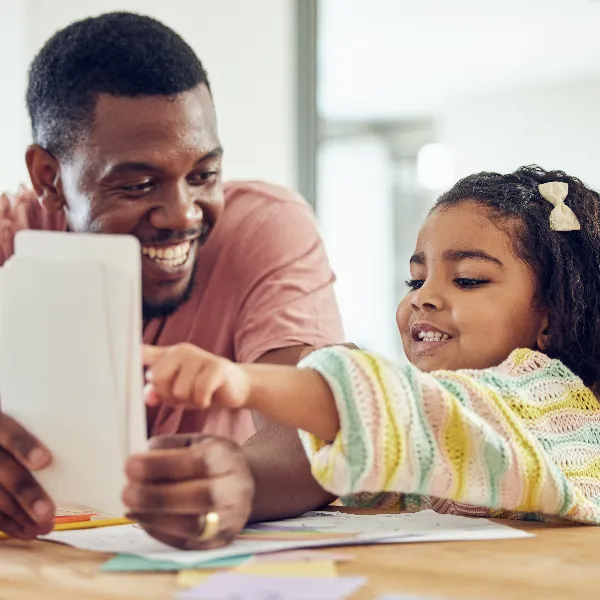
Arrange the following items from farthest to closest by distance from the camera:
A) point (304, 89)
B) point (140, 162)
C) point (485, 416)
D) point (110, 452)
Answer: point (304, 89) → point (140, 162) → point (485, 416) → point (110, 452)

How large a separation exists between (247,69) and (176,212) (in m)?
2.27

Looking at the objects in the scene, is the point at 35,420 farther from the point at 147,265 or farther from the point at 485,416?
the point at 147,265

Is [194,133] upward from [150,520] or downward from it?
upward

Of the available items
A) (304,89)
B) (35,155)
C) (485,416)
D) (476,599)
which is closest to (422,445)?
(485,416)

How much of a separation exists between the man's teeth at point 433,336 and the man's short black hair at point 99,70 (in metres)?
0.57

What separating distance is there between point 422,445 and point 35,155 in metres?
1.04

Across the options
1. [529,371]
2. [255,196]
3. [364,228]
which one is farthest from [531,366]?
[364,228]

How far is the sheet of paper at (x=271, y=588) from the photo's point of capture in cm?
73

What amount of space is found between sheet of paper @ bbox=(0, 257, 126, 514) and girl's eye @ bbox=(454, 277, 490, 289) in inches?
21.8

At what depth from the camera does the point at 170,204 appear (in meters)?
1.51

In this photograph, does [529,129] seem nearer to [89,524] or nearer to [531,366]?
[531,366]

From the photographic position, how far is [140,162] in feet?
4.92

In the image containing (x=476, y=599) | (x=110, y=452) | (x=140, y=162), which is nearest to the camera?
(x=476, y=599)

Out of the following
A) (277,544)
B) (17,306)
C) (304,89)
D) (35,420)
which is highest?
(304,89)
